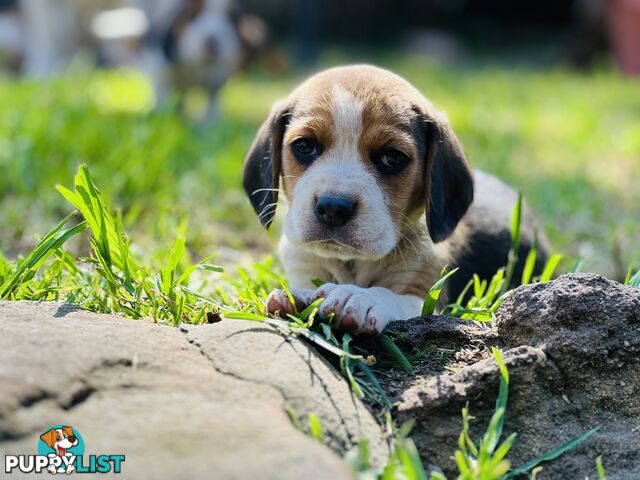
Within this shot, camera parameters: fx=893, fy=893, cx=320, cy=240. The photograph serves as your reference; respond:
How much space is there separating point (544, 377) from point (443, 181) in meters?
1.39

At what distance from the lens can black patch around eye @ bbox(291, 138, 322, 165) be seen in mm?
4198

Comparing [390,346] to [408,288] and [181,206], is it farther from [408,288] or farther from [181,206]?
[181,206]

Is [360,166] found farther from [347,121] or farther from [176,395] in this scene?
[176,395]

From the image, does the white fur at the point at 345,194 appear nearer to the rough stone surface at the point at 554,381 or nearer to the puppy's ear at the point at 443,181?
the puppy's ear at the point at 443,181

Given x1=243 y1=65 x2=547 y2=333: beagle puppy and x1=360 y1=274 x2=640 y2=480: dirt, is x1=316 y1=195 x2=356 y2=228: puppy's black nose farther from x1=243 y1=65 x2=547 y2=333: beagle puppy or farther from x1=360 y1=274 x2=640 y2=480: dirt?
x1=360 y1=274 x2=640 y2=480: dirt

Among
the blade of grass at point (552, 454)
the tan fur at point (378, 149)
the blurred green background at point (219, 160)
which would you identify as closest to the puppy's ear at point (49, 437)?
the blade of grass at point (552, 454)

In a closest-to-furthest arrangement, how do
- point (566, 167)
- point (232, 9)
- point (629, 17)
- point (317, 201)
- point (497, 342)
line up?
1. point (497, 342)
2. point (317, 201)
3. point (566, 167)
4. point (232, 9)
5. point (629, 17)

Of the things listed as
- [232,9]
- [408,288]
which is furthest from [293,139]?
[232,9]

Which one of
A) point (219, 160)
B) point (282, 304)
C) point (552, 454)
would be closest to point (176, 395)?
point (282, 304)

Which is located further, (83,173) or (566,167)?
(566,167)

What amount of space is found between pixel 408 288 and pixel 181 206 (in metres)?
2.46

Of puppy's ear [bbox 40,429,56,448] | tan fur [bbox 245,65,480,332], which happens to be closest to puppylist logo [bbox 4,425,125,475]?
puppy's ear [bbox 40,429,56,448]

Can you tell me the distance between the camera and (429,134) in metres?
4.35

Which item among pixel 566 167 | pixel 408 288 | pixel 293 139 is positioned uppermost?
pixel 293 139
